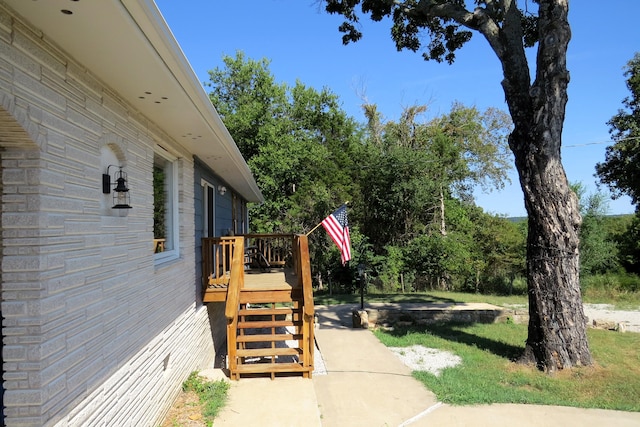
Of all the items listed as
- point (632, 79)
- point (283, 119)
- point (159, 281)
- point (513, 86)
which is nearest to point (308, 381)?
point (159, 281)

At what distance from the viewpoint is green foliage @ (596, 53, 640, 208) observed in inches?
695

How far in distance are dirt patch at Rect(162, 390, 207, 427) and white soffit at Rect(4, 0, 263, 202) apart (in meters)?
3.06

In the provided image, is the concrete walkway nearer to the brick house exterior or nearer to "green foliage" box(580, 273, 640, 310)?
the brick house exterior

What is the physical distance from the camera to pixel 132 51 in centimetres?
264

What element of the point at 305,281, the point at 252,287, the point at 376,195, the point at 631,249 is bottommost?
the point at 631,249

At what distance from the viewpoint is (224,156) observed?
6977 millimetres

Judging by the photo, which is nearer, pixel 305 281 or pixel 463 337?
pixel 305 281

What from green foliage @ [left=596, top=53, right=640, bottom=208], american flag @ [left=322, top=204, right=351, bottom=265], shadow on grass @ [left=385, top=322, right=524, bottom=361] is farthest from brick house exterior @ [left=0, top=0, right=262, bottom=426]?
green foliage @ [left=596, top=53, right=640, bottom=208]

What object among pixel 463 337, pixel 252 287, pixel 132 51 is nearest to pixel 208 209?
pixel 252 287

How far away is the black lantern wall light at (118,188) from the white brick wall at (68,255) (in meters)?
0.12

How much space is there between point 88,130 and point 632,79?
70.6 feet

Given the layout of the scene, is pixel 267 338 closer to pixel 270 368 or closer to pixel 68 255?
pixel 270 368

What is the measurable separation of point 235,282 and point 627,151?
61.3 feet

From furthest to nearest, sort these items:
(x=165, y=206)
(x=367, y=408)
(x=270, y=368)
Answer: (x=270, y=368) → (x=165, y=206) → (x=367, y=408)
